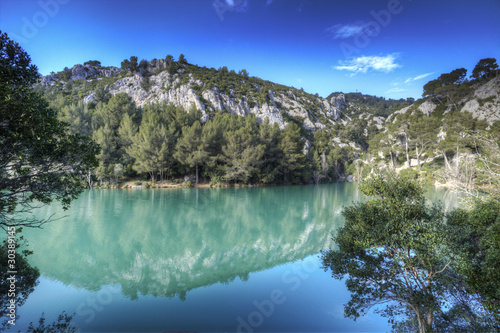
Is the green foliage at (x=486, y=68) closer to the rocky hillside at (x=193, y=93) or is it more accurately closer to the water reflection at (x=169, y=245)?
the rocky hillside at (x=193, y=93)

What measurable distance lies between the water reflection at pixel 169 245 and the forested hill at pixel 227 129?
67.9 ft

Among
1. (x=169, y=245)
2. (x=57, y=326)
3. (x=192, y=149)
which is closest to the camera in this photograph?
(x=57, y=326)

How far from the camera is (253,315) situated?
6160mm

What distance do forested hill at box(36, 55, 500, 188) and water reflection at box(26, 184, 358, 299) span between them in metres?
20.7

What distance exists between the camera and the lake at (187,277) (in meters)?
5.91

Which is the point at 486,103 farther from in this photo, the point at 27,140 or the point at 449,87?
the point at 27,140

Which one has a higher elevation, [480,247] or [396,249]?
[480,247]

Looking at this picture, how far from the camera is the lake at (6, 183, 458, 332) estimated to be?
5906 millimetres

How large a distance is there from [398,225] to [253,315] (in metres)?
4.36

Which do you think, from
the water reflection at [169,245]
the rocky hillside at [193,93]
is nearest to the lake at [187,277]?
the water reflection at [169,245]

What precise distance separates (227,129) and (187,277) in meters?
39.7

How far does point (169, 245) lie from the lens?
11641 mm

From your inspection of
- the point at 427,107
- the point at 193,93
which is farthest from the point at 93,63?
the point at 427,107

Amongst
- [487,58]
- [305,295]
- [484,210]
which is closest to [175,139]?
[305,295]
